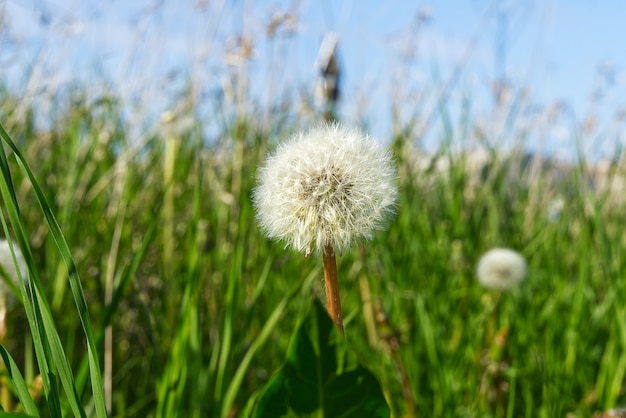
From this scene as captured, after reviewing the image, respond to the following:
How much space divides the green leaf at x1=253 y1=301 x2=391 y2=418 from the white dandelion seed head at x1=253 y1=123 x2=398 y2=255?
13 cm

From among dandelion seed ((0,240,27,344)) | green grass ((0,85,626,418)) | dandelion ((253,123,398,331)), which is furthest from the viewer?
green grass ((0,85,626,418))

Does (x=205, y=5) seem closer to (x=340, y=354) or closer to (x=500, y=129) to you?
(x=500, y=129)

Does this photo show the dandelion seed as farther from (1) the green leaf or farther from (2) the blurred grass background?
(1) the green leaf

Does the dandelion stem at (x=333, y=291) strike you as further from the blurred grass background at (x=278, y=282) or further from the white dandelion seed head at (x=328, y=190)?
the blurred grass background at (x=278, y=282)

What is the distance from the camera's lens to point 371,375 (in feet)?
1.72

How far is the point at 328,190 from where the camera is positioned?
0.67m

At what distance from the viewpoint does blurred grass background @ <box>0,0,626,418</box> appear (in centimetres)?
129

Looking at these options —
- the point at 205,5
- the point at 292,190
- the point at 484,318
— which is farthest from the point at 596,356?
the point at 205,5

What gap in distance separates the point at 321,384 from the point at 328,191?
0.67 feet

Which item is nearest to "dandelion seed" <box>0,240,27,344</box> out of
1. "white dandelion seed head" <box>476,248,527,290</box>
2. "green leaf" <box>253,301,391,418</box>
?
"green leaf" <box>253,301,391,418</box>

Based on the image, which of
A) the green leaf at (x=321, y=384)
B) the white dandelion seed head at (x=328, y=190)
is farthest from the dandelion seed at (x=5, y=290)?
the green leaf at (x=321, y=384)

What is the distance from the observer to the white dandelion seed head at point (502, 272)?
67.1 inches

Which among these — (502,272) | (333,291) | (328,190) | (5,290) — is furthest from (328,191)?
(502,272)

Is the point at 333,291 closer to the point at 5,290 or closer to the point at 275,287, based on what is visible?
the point at 5,290
